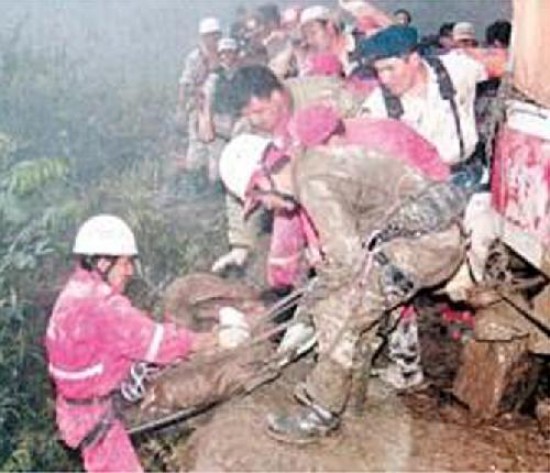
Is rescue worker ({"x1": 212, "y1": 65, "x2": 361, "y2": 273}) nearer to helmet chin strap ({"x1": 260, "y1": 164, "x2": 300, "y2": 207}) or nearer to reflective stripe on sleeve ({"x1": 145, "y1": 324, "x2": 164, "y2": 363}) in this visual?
helmet chin strap ({"x1": 260, "y1": 164, "x2": 300, "y2": 207})

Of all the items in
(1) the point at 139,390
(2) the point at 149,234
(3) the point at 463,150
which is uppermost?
(3) the point at 463,150

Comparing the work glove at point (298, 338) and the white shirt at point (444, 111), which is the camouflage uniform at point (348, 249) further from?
the white shirt at point (444, 111)

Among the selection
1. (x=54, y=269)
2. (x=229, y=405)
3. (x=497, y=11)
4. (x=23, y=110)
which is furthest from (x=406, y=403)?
(x=497, y=11)

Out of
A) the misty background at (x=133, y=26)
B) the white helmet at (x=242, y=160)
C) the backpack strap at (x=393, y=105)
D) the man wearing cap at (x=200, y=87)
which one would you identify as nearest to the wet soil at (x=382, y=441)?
the white helmet at (x=242, y=160)

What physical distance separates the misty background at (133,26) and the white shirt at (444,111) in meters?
12.7

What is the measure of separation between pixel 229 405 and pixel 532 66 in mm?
2752

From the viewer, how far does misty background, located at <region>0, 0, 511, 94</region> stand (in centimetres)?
1959

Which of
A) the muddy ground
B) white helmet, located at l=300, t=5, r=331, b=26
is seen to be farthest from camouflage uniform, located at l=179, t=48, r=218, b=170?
the muddy ground

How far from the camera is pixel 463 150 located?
6676 millimetres

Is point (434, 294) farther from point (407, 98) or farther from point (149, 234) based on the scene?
point (149, 234)

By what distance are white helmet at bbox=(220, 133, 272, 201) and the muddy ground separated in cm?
136

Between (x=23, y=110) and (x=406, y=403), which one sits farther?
(x=23, y=110)

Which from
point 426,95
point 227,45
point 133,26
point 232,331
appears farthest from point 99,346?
point 133,26

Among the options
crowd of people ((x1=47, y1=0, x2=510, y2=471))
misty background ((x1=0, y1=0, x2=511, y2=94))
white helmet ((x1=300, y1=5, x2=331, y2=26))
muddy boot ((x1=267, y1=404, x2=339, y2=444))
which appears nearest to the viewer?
crowd of people ((x1=47, y1=0, x2=510, y2=471))
